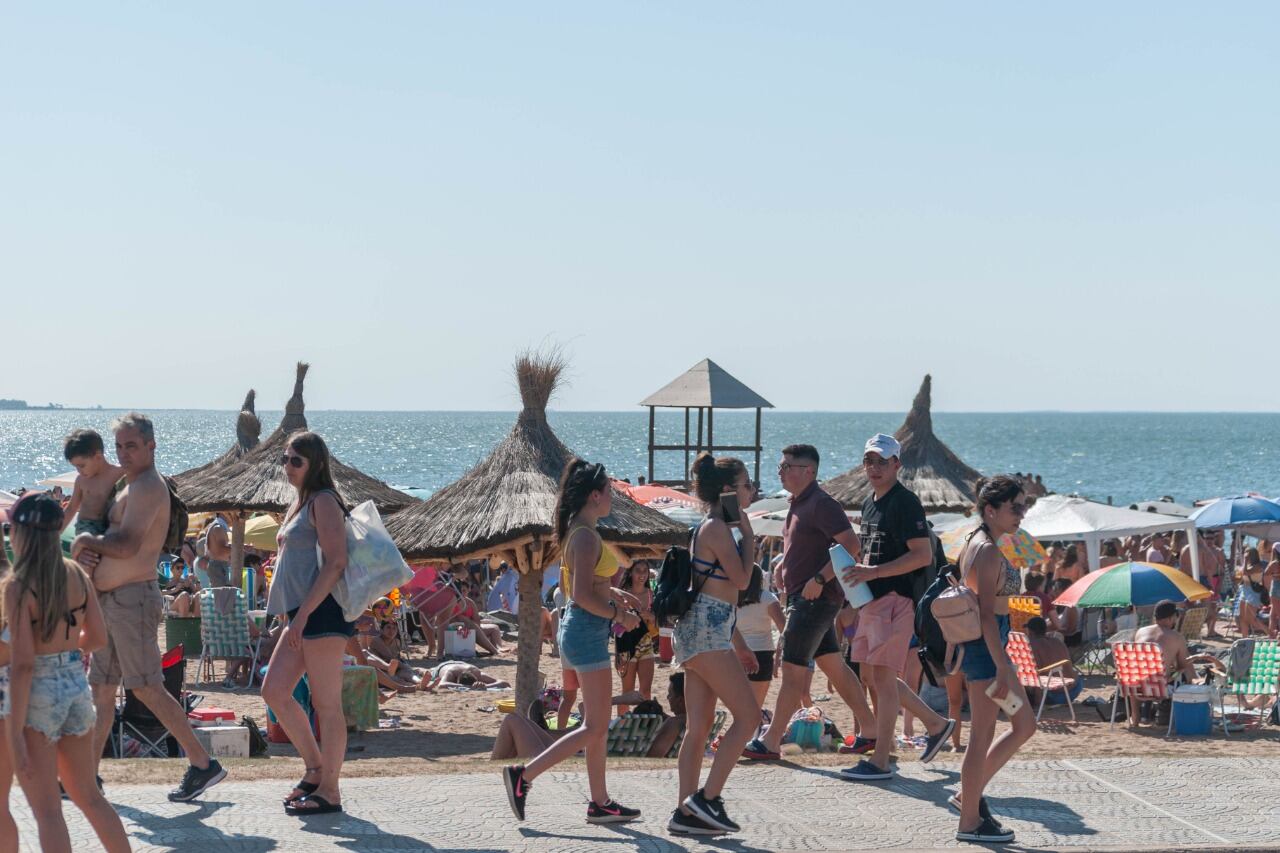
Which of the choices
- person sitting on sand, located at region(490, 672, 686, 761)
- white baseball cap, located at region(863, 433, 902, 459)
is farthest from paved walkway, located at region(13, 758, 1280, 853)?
white baseball cap, located at region(863, 433, 902, 459)

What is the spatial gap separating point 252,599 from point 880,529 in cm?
976

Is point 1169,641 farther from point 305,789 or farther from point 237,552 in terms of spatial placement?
point 237,552

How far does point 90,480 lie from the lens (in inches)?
224

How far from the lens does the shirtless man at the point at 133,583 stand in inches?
217

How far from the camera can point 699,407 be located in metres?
30.5

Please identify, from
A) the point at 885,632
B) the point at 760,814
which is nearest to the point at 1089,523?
the point at 885,632

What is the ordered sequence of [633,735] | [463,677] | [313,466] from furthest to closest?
1. [463,677]
2. [633,735]
3. [313,466]

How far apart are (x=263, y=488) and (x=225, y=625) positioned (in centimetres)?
248

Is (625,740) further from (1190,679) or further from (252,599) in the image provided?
(252,599)

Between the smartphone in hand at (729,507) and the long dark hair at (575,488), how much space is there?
1.47ft

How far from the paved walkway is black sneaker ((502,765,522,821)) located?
0.30ft

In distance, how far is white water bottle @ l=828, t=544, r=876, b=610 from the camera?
6.30 meters

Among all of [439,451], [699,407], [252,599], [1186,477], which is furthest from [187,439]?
[252,599]

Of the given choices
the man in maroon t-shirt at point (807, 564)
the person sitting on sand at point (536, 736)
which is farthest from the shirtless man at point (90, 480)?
the man in maroon t-shirt at point (807, 564)
